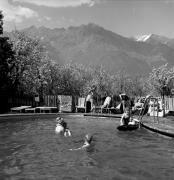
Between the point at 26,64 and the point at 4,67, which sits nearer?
the point at 4,67

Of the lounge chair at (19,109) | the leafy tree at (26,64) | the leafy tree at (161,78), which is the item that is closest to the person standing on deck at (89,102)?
the lounge chair at (19,109)

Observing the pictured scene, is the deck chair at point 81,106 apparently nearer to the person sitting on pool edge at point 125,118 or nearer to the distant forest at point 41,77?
the distant forest at point 41,77

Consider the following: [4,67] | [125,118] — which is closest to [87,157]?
[125,118]

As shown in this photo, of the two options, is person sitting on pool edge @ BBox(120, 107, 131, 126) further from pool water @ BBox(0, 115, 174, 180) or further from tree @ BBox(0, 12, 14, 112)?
tree @ BBox(0, 12, 14, 112)

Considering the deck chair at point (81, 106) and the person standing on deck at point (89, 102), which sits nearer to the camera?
the person standing on deck at point (89, 102)

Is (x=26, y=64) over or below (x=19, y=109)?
over

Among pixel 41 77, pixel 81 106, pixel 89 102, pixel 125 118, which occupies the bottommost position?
pixel 125 118

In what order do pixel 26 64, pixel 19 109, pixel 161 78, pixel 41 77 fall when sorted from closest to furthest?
1. pixel 19 109
2. pixel 26 64
3. pixel 41 77
4. pixel 161 78

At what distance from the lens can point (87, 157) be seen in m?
12.3

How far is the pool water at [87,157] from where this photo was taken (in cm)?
967

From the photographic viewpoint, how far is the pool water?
9672 millimetres

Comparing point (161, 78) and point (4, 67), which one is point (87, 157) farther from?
point (161, 78)

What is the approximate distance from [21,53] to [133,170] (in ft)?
116

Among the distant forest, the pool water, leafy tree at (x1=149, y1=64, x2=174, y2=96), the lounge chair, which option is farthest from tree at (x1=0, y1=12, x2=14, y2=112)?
leafy tree at (x1=149, y1=64, x2=174, y2=96)
